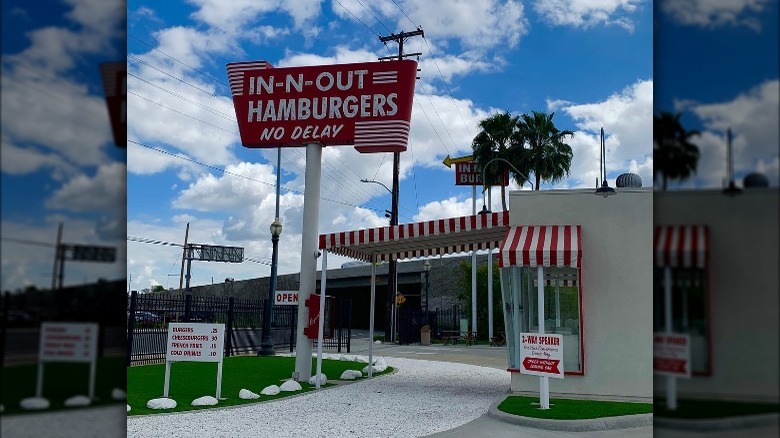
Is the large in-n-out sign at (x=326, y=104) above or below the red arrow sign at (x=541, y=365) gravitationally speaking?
above

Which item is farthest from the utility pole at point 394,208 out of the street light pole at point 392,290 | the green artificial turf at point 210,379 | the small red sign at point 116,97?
the small red sign at point 116,97


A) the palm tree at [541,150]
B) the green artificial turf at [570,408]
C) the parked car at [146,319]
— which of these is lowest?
the green artificial turf at [570,408]

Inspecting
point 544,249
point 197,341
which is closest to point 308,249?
point 197,341

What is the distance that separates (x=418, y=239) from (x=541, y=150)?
24.2m

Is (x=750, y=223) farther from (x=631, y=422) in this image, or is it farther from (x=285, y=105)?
(x=285, y=105)

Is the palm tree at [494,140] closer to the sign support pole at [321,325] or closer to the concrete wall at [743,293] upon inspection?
the sign support pole at [321,325]

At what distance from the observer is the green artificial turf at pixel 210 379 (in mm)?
10719

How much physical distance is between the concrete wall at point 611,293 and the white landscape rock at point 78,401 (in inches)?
433

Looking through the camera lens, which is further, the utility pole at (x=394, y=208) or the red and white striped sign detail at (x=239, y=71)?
the utility pole at (x=394, y=208)

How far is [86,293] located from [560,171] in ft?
120

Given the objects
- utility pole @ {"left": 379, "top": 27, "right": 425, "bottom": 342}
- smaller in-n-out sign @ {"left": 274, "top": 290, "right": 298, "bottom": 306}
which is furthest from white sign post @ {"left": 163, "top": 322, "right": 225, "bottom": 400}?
utility pole @ {"left": 379, "top": 27, "right": 425, "bottom": 342}

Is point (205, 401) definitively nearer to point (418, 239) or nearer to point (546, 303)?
point (418, 239)

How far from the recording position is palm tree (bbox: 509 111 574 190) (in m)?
36.2

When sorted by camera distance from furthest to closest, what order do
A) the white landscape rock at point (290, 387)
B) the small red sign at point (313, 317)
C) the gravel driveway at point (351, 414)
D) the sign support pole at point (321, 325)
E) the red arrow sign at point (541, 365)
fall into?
the small red sign at point (313, 317) < the sign support pole at point (321, 325) < the white landscape rock at point (290, 387) < the red arrow sign at point (541, 365) < the gravel driveway at point (351, 414)
